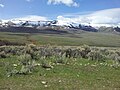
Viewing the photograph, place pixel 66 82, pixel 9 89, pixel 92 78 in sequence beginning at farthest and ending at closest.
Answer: pixel 92 78
pixel 66 82
pixel 9 89

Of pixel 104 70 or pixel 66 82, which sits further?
pixel 104 70

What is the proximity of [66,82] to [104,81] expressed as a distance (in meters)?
2.47

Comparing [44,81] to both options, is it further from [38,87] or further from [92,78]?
[92,78]

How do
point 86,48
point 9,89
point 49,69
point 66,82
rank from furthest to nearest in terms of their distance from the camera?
point 86,48 → point 49,69 → point 66,82 → point 9,89

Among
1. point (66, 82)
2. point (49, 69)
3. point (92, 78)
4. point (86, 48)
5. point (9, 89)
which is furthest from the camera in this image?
point (86, 48)

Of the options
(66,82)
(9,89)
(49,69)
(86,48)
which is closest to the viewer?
(9,89)

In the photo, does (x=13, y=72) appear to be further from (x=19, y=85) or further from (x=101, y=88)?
(x=101, y=88)

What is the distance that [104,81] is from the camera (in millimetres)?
18672

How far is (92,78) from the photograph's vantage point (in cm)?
1950

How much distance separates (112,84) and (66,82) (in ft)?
8.68

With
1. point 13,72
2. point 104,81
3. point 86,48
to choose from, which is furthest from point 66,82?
point 86,48

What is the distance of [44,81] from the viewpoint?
58.8ft

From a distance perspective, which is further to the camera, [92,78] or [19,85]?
→ [92,78]

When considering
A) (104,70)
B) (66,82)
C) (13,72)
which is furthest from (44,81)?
(104,70)
